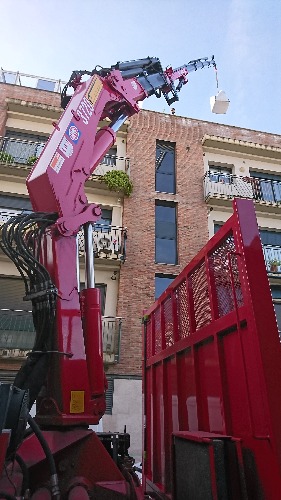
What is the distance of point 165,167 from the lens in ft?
53.7

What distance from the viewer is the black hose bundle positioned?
2.90m

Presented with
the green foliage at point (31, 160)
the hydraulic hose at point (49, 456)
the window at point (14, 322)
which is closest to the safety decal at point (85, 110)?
the hydraulic hose at point (49, 456)

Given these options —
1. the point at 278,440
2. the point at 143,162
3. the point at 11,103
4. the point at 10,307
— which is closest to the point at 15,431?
the point at 278,440

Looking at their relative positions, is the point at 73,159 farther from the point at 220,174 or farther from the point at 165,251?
the point at 220,174

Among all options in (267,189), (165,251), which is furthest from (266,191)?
(165,251)

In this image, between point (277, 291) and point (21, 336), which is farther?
point (277, 291)

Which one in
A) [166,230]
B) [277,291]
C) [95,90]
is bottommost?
[95,90]

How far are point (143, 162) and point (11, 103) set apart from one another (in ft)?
19.7

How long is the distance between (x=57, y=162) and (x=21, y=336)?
930cm

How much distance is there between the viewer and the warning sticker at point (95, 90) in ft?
14.8

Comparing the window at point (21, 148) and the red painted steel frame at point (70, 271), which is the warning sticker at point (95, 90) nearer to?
the red painted steel frame at point (70, 271)

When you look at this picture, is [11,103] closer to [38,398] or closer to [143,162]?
[143,162]

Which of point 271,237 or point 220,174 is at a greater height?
point 220,174

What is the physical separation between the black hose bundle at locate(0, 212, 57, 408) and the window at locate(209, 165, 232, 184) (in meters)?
13.3
